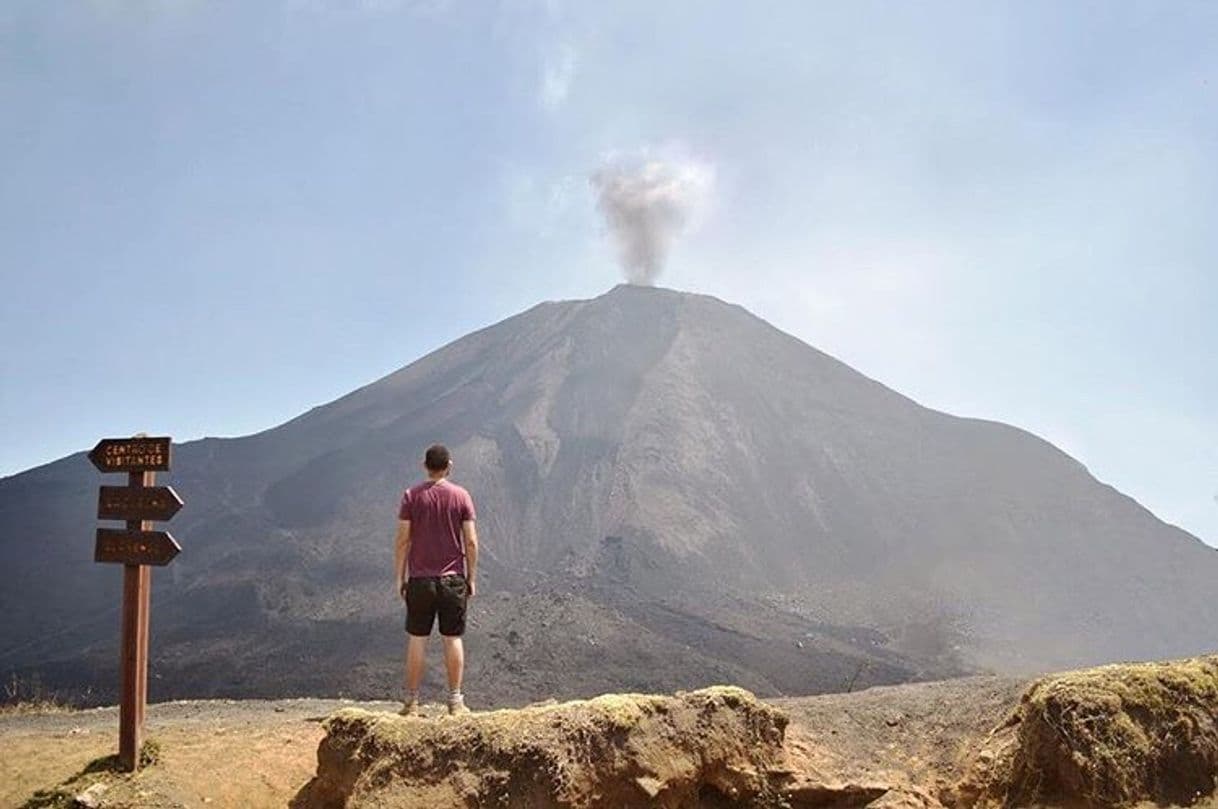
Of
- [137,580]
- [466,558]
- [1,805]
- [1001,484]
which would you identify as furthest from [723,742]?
[1001,484]

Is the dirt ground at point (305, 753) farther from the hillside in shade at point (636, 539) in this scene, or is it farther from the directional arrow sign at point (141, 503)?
the hillside in shade at point (636, 539)

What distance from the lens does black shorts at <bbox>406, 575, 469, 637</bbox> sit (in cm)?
670

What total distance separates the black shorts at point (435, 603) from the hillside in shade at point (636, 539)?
59.3 ft

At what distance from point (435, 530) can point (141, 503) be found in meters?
2.49

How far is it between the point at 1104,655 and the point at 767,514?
58.9ft

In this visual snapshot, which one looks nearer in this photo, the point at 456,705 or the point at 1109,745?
the point at 1109,745

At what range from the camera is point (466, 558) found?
22.5 ft

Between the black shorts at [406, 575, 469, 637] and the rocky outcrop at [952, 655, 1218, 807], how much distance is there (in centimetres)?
391

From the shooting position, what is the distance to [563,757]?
5.84 meters

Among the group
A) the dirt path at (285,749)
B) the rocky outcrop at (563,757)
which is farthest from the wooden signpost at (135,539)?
the rocky outcrop at (563,757)

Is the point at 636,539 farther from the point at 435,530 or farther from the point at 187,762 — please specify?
the point at 435,530

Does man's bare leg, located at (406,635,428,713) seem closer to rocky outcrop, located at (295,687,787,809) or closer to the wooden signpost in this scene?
rocky outcrop, located at (295,687,787,809)

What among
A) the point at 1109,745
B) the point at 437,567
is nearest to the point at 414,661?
the point at 437,567

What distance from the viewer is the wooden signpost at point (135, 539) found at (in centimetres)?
695
